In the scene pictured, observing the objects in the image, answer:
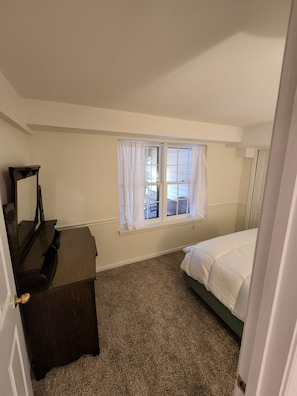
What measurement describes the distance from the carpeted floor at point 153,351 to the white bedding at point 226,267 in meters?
0.35

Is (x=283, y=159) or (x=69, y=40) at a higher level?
(x=69, y=40)

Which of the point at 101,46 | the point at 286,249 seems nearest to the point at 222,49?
the point at 101,46

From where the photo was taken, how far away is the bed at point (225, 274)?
62.6 inches

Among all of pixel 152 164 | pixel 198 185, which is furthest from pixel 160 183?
pixel 198 185

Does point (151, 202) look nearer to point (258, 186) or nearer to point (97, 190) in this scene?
point (97, 190)

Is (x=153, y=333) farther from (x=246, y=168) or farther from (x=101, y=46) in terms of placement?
(x=246, y=168)

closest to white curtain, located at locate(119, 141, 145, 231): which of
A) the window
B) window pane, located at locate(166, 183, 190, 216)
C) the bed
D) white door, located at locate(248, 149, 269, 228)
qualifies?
the window

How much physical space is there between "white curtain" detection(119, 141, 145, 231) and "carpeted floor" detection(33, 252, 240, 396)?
949 mm

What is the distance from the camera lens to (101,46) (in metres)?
0.99

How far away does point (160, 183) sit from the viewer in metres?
3.01

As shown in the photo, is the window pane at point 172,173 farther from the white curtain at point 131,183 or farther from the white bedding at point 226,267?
the white bedding at point 226,267

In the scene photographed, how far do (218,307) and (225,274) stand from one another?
1.28 feet

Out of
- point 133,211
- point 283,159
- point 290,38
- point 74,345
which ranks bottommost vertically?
point 74,345

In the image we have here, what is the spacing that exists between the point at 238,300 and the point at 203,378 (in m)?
0.64
